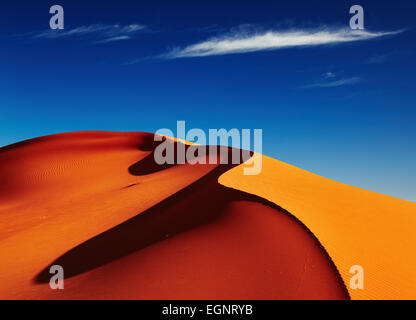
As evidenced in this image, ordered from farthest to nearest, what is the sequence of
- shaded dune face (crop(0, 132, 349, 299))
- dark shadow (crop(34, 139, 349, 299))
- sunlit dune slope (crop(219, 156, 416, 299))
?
dark shadow (crop(34, 139, 349, 299)) → sunlit dune slope (crop(219, 156, 416, 299)) → shaded dune face (crop(0, 132, 349, 299))

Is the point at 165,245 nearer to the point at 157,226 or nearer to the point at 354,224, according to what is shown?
the point at 157,226

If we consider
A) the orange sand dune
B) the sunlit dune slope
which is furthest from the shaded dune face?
the sunlit dune slope

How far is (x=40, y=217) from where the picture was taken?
1650cm

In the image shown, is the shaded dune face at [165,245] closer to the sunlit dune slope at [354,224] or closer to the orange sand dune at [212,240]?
the orange sand dune at [212,240]

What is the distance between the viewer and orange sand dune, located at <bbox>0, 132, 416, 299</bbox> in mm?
9094

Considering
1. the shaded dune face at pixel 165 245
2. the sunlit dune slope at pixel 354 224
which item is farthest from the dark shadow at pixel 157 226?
the sunlit dune slope at pixel 354 224

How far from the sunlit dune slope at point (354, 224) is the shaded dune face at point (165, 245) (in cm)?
71

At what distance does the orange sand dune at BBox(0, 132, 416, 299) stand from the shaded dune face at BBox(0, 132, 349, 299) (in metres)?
0.04

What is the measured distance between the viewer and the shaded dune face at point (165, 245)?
9000 mm

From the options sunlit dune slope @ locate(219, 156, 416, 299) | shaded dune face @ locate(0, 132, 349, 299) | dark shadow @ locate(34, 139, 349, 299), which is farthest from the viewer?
dark shadow @ locate(34, 139, 349, 299)

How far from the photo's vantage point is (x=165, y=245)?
Result: 10852 millimetres

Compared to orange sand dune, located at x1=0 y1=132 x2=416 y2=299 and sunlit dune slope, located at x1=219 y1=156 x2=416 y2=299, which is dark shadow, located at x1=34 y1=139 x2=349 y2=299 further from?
sunlit dune slope, located at x1=219 y1=156 x2=416 y2=299


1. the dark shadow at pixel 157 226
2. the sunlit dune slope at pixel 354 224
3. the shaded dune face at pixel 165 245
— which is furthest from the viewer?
the dark shadow at pixel 157 226
